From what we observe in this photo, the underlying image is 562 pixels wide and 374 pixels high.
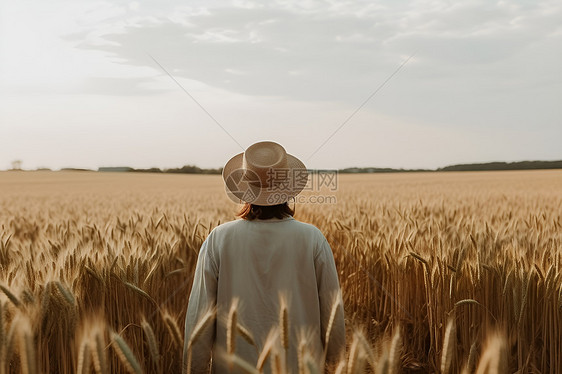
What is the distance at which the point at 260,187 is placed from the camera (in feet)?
5.94

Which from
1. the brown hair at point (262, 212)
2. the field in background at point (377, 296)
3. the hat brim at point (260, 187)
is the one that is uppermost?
the hat brim at point (260, 187)

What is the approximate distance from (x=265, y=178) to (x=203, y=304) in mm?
604

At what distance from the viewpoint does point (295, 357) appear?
1927 mm

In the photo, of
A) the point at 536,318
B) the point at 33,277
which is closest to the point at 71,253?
the point at 33,277

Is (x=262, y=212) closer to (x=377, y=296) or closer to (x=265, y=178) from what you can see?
(x=265, y=178)

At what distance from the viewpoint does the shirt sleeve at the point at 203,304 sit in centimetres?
184

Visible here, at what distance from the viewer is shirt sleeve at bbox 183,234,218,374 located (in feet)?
6.05

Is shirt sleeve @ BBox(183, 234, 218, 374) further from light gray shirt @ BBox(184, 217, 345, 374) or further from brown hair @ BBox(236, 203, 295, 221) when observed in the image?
brown hair @ BBox(236, 203, 295, 221)

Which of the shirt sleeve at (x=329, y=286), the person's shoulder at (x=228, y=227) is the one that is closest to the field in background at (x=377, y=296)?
the shirt sleeve at (x=329, y=286)

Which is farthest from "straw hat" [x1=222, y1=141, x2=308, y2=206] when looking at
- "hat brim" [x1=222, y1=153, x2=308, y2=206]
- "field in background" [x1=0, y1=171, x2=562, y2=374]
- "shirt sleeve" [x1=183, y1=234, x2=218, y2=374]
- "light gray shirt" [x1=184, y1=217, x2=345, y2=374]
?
"field in background" [x1=0, y1=171, x2=562, y2=374]

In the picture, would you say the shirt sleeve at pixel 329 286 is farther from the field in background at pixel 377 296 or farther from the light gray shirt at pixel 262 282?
the field in background at pixel 377 296

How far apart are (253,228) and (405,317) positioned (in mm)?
1857

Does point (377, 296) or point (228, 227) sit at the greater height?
point (228, 227)

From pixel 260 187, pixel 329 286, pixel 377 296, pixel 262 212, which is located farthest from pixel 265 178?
pixel 377 296
